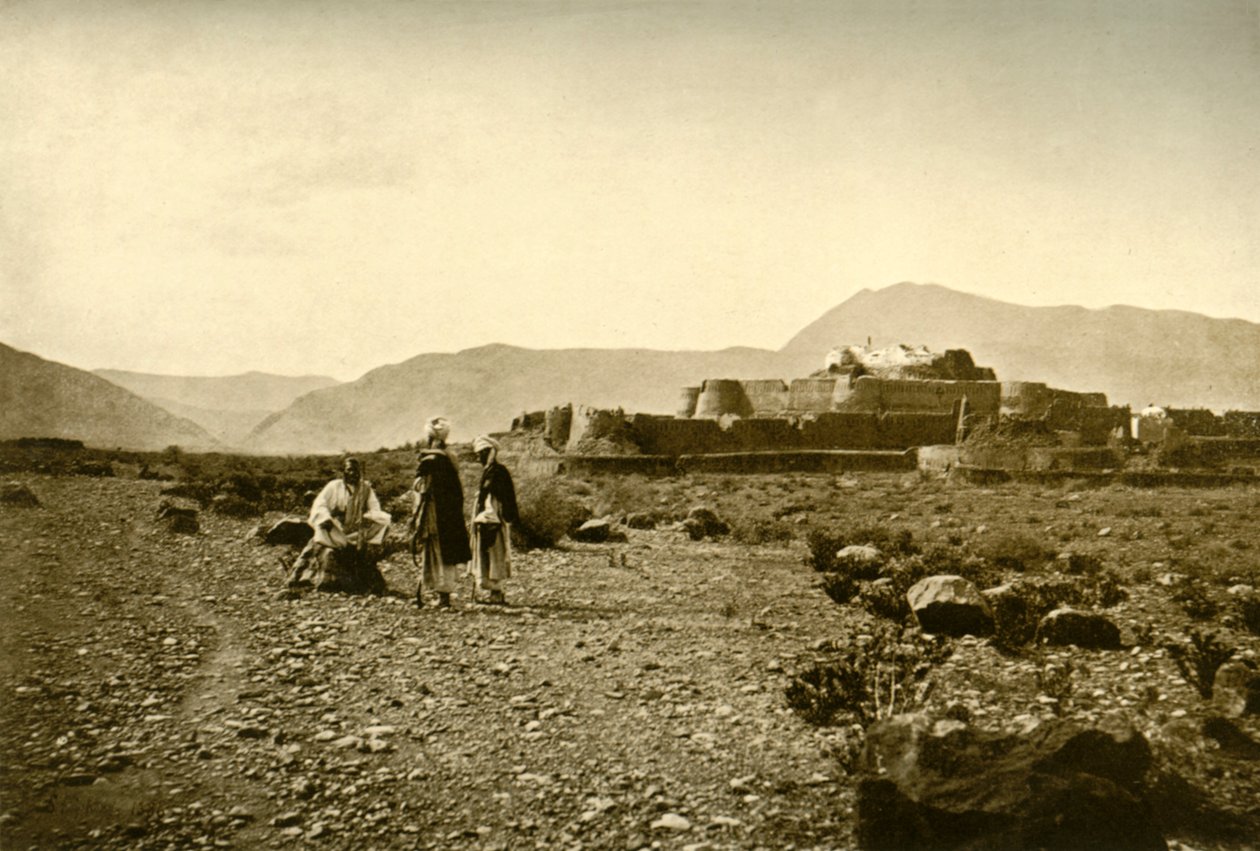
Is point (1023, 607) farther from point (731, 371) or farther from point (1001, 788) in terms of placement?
point (731, 371)

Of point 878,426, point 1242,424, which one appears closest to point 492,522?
point 878,426

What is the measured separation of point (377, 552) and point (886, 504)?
33.2 feet

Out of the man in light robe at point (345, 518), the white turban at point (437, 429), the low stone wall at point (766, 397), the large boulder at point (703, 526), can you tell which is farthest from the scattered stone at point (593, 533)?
the low stone wall at point (766, 397)

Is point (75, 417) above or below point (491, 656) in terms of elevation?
above

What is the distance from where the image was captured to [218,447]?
63.3m

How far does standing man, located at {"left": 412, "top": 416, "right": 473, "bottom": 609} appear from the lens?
7.82m

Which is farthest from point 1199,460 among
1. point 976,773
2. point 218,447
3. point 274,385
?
point 274,385

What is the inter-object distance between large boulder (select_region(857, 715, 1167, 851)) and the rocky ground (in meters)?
0.30

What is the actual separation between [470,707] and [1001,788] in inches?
108

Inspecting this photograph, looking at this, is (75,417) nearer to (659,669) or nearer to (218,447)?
(218,447)

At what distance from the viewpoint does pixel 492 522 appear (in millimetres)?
8055

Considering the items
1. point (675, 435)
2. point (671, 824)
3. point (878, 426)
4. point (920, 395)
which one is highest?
point (920, 395)

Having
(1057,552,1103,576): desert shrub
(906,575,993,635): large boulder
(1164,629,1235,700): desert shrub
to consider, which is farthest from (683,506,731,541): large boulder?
(1164,629,1235,700): desert shrub

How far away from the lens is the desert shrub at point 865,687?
14.6 ft
